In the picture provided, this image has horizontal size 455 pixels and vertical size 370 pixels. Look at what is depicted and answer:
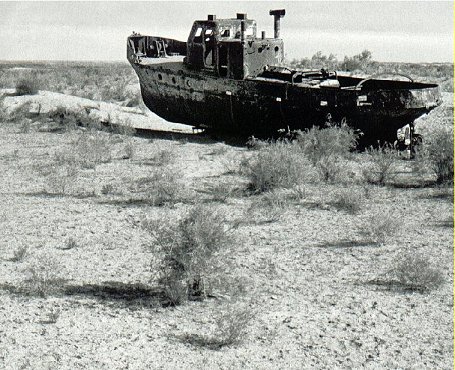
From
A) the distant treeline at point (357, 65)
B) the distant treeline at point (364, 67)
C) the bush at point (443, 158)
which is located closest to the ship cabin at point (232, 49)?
the bush at point (443, 158)

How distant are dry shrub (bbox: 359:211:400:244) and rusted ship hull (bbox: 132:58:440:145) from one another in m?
5.21

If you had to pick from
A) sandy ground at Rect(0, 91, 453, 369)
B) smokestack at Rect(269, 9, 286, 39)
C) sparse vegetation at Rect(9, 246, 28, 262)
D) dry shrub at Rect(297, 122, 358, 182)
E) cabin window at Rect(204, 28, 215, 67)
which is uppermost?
smokestack at Rect(269, 9, 286, 39)

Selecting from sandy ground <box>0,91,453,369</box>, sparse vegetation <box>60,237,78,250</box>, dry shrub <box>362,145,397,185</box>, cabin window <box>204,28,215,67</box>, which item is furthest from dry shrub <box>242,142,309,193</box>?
cabin window <box>204,28,215,67</box>

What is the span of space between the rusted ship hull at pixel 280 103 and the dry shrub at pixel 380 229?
521 cm

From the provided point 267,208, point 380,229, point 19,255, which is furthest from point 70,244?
point 380,229

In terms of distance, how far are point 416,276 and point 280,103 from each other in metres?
8.17

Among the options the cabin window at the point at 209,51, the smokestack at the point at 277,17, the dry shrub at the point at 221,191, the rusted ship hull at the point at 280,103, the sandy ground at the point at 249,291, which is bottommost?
the sandy ground at the point at 249,291

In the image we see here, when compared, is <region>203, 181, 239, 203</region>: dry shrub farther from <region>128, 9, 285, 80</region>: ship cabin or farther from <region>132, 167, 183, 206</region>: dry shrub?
<region>128, 9, 285, 80</region>: ship cabin

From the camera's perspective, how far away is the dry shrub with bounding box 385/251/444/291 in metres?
6.55

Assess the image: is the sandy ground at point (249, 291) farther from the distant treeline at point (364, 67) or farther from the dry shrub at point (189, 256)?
the distant treeline at point (364, 67)

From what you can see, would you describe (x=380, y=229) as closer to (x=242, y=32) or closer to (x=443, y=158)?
(x=443, y=158)

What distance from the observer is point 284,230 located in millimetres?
8586

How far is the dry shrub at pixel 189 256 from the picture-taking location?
619cm

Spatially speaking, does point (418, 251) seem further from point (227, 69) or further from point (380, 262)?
point (227, 69)
